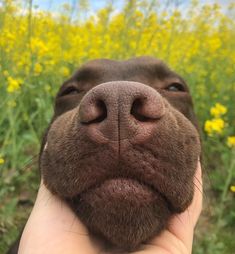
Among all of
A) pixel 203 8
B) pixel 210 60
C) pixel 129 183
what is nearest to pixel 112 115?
pixel 129 183

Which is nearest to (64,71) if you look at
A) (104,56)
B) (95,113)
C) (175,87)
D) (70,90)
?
(104,56)

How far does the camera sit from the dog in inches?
76.9

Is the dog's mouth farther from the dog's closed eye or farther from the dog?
the dog's closed eye

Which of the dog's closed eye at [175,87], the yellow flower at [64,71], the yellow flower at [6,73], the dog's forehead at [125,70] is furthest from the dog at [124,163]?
the yellow flower at [64,71]

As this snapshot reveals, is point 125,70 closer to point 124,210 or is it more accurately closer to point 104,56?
point 124,210

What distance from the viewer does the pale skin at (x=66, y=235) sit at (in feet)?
7.53

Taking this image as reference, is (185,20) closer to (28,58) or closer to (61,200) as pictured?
(28,58)

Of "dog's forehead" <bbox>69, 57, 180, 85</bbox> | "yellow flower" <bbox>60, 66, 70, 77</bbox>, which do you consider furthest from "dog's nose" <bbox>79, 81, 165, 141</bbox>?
"yellow flower" <bbox>60, 66, 70, 77</bbox>

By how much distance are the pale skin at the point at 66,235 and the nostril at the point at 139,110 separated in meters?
0.79

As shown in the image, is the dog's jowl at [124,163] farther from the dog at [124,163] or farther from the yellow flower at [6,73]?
the yellow flower at [6,73]

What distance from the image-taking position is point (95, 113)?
1.98 meters

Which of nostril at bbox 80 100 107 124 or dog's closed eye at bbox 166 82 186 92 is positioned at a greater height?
nostril at bbox 80 100 107 124

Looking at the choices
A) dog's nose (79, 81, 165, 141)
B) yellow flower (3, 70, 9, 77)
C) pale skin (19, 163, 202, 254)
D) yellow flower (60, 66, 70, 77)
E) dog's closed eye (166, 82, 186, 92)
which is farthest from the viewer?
yellow flower (60, 66, 70, 77)

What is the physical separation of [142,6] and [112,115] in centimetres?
413
